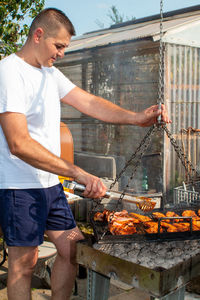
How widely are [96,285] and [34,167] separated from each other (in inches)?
41.1

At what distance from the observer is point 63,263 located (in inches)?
118

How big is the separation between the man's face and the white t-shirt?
12 centimetres

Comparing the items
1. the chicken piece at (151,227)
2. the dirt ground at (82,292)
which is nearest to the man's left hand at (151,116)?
the chicken piece at (151,227)

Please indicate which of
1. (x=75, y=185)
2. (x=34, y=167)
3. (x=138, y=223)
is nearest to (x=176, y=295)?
(x=138, y=223)

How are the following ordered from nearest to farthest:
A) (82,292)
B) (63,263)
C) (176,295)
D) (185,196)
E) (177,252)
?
(176,295)
(177,252)
(63,263)
(82,292)
(185,196)

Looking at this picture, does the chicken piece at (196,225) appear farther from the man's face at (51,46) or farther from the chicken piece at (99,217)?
the man's face at (51,46)

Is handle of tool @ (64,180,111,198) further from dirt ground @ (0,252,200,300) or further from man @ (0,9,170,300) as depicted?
dirt ground @ (0,252,200,300)

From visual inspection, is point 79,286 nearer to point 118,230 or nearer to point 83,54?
point 118,230

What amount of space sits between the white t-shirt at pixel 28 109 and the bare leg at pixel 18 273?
519 mm

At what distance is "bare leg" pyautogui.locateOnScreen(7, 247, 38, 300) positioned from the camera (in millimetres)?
2758

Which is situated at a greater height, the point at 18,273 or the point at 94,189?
the point at 94,189

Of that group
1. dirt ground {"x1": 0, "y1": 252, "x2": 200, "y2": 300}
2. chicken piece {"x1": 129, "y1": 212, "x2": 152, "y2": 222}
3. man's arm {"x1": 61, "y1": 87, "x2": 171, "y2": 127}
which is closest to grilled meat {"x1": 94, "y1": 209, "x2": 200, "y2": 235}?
chicken piece {"x1": 129, "y1": 212, "x2": 152, "y2": 222}

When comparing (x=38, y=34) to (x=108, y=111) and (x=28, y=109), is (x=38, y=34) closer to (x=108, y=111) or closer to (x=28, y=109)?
(x=28, y=109)

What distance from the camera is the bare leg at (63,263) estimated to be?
296 centimetres
